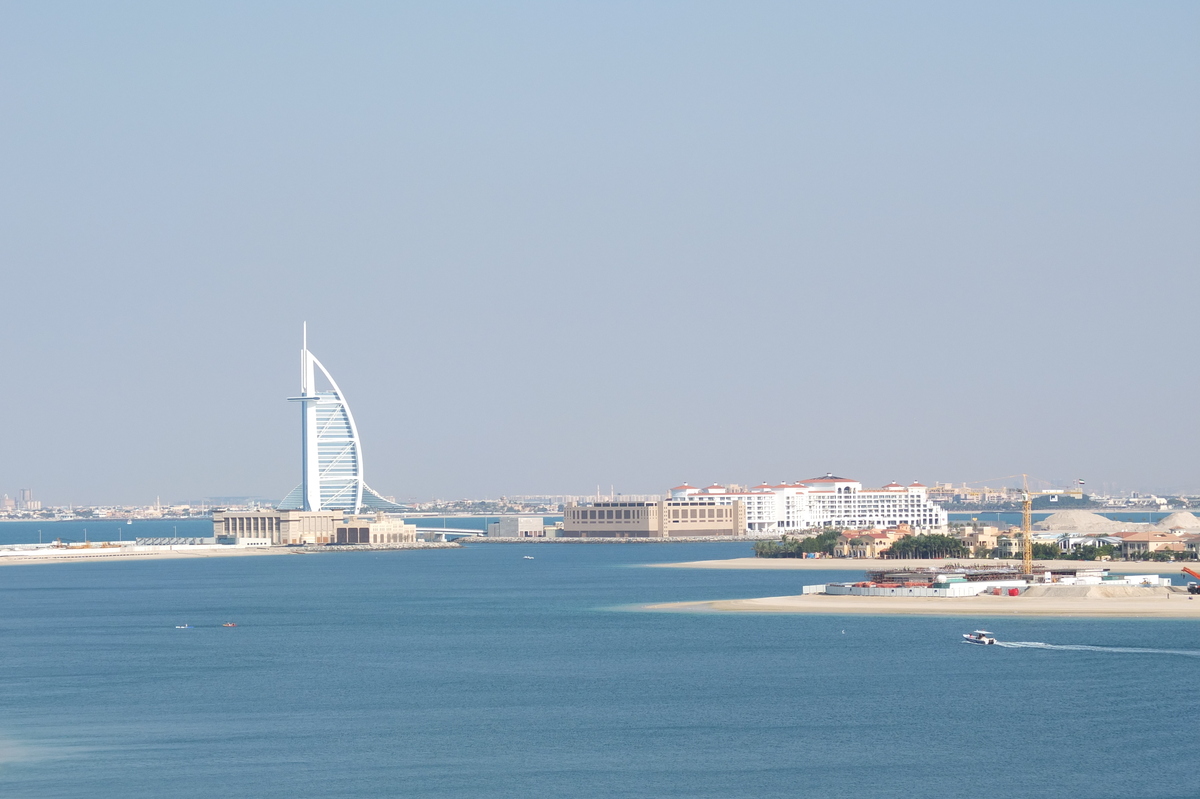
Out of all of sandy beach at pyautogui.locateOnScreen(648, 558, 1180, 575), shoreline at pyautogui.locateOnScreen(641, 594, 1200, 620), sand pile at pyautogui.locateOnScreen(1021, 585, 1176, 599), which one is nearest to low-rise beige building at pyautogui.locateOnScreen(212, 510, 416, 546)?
sandy beach at pyautogui.locateOnScreen(648, 558, 1180, 575)

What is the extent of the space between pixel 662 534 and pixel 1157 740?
142 metres

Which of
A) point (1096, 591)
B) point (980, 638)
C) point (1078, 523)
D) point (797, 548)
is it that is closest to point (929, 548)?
point (797, 548)

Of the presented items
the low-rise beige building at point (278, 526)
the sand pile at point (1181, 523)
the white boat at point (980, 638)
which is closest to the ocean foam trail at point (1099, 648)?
the white boat at point (980, 638)

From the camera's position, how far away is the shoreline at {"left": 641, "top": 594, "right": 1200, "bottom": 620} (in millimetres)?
67188

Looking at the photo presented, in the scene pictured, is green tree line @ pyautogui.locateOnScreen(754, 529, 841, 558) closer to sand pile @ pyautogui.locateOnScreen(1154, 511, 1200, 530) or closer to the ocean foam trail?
sand pile @ pyautogui.locateOnScreen(1154, 511, 1200, 530)

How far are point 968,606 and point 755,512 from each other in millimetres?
120028

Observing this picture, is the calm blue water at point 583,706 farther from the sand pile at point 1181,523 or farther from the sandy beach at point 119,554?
the sand pile at point 1181,523

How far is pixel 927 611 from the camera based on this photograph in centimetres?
6925

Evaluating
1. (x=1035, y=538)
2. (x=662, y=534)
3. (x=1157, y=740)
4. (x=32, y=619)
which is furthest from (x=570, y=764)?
(x=662, y=534)

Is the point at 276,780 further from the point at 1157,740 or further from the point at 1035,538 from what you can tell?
the point at 1035,538

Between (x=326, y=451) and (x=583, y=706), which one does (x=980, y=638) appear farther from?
(x=326, y=451)

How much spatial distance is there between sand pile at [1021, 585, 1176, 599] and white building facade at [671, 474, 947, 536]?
110 meters

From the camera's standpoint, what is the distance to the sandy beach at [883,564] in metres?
98.4

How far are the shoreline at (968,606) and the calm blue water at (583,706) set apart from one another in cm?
304
